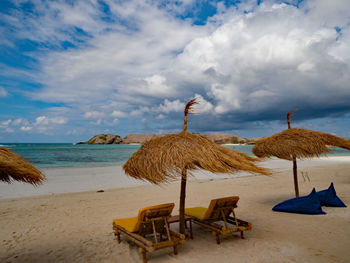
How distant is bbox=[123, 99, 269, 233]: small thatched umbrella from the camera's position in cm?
383

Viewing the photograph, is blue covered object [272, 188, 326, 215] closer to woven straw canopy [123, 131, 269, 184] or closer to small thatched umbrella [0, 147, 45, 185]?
woven straw canopy [123, 131, 269, 184]

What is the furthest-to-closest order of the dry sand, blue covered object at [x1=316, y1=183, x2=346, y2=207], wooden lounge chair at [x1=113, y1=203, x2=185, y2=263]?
1. blue covered object at [x1=316, y1=183, x2=346, y2=207]
2. the dry sand
3. wooden lounge chair at [x1=113, y1=203, x2=185, y2=263]

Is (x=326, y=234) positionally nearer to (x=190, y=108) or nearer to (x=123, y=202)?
(x=190, y=108)

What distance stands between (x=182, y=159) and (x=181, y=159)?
0.01 metres

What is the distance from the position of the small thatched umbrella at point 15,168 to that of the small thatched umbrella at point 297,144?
4.94m

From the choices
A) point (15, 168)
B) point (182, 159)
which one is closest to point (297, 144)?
point (182, 159)

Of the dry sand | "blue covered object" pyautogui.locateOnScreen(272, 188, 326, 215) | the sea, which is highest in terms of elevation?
the sea

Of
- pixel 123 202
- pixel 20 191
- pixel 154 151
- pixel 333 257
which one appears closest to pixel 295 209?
pixel 333 257

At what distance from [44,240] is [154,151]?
2835mm

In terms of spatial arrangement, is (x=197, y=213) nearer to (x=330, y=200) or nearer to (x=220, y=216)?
(x=220, y=216)

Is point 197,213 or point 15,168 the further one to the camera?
point 197,213

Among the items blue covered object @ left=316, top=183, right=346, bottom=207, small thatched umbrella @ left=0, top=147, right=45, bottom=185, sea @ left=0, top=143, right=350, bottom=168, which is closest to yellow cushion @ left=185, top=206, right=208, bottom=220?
sea @ left=0, top=143, right=350, bottom=168

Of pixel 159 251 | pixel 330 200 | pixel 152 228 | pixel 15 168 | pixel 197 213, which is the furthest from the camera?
pixel 330 200

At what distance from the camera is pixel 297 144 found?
5.92 meters
